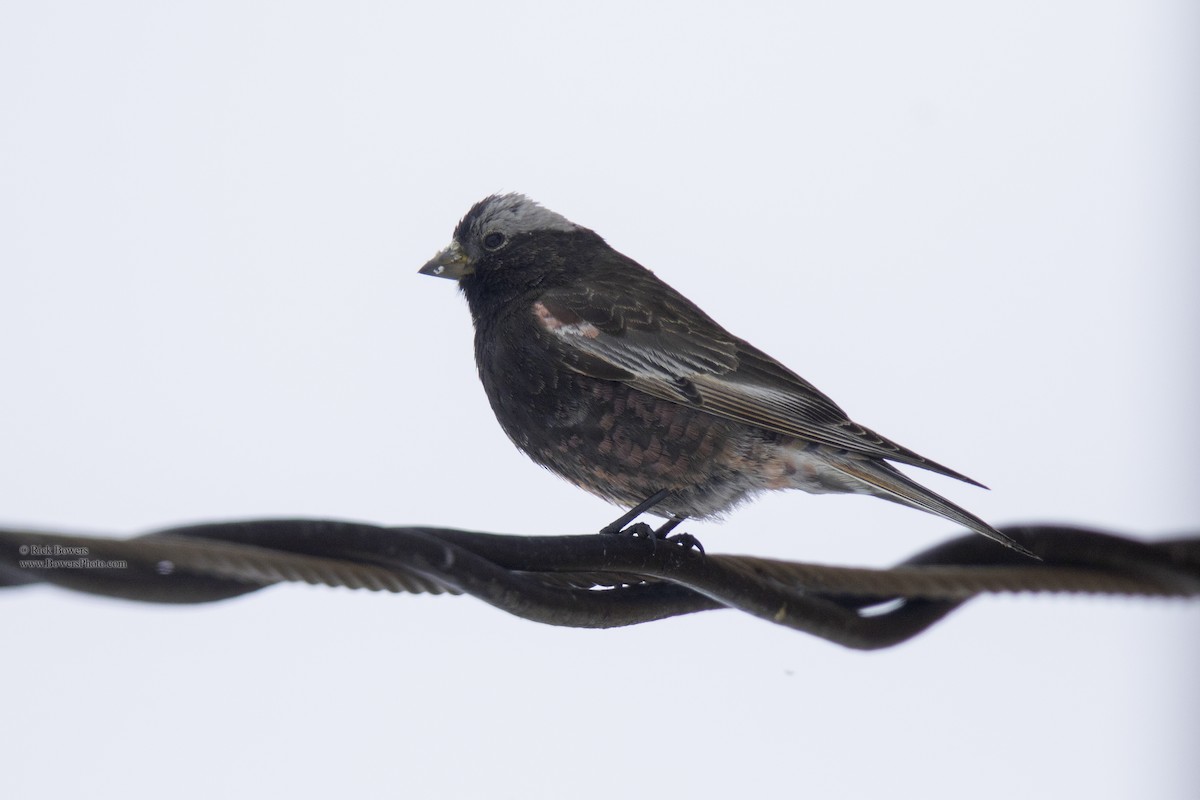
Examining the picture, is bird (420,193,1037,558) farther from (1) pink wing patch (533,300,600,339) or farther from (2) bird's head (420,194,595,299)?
(2) bird's head (420,194,595,299)

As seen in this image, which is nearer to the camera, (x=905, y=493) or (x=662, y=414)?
(x=905, y=493)

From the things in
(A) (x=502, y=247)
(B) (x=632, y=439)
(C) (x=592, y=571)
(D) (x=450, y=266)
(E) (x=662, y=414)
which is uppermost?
(A) (x=502, y=247)

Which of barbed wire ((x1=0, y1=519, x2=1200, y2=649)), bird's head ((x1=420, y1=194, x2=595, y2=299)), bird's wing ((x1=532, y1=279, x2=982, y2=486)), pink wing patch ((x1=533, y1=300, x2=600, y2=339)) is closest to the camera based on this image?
barbed wire ((x1=0, y1=519, x2=1200, y2=649))

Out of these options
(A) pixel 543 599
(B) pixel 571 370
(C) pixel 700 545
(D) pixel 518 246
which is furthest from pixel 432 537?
(D) pixel 518 246

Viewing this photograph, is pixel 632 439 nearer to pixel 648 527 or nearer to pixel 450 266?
pixel 648 527

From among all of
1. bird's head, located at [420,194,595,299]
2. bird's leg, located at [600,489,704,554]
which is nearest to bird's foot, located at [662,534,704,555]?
bird's leg, located at [600,489,704,554]

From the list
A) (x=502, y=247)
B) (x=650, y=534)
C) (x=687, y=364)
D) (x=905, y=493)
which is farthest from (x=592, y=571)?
(x=502, y=247)
